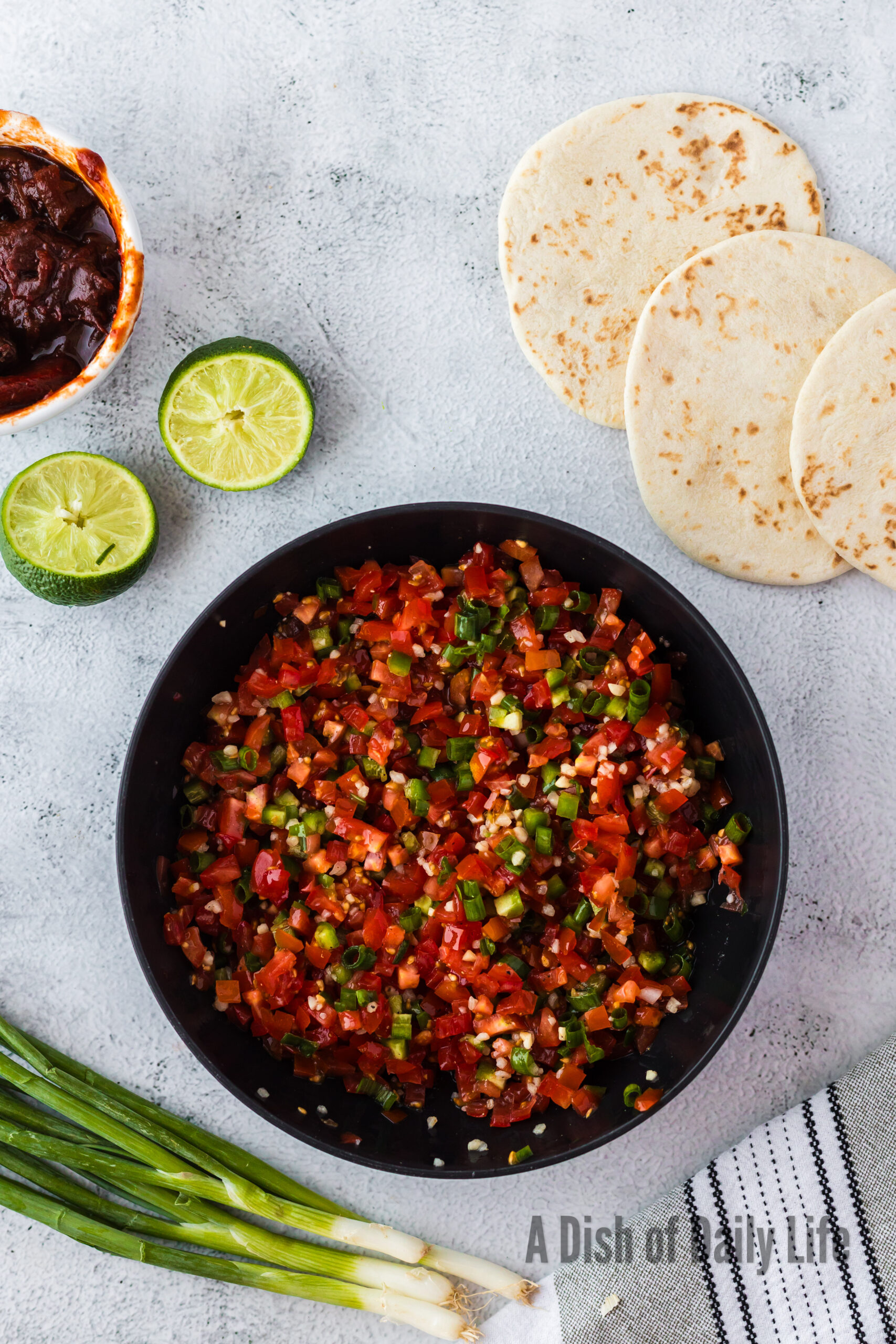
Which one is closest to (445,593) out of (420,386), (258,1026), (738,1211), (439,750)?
(439,750)

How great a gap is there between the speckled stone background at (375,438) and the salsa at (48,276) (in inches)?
11.1

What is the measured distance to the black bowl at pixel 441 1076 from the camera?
98.7 inches

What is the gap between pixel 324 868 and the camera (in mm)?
2699

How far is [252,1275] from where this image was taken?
9.61 ft

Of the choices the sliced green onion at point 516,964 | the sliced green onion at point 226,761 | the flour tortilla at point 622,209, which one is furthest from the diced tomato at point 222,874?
the flour tortilla at point 622,209

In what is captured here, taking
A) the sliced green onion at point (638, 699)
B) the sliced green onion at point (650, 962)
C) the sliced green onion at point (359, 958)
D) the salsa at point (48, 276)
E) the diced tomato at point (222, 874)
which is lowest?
the sliced green onion at point (650, 962)

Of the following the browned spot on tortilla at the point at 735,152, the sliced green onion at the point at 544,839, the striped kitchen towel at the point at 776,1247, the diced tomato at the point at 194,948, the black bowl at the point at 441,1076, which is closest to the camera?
the black bowl at the point at 441,1076

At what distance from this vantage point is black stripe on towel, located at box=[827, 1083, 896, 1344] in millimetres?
2783

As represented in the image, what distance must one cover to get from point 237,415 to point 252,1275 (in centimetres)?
274

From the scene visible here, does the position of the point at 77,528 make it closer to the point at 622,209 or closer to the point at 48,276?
the point at 48,276

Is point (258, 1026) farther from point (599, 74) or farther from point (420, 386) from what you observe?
point (599, 74)

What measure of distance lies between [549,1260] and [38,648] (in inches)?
105

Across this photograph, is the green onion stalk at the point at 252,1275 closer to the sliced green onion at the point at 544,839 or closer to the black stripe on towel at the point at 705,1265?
the black stripe on towel at the point at 705,1265

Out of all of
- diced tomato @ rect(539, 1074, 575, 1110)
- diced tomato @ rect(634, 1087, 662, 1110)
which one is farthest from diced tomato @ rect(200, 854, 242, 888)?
diced tomato @ rect(634, 1087, 662, 1110)
